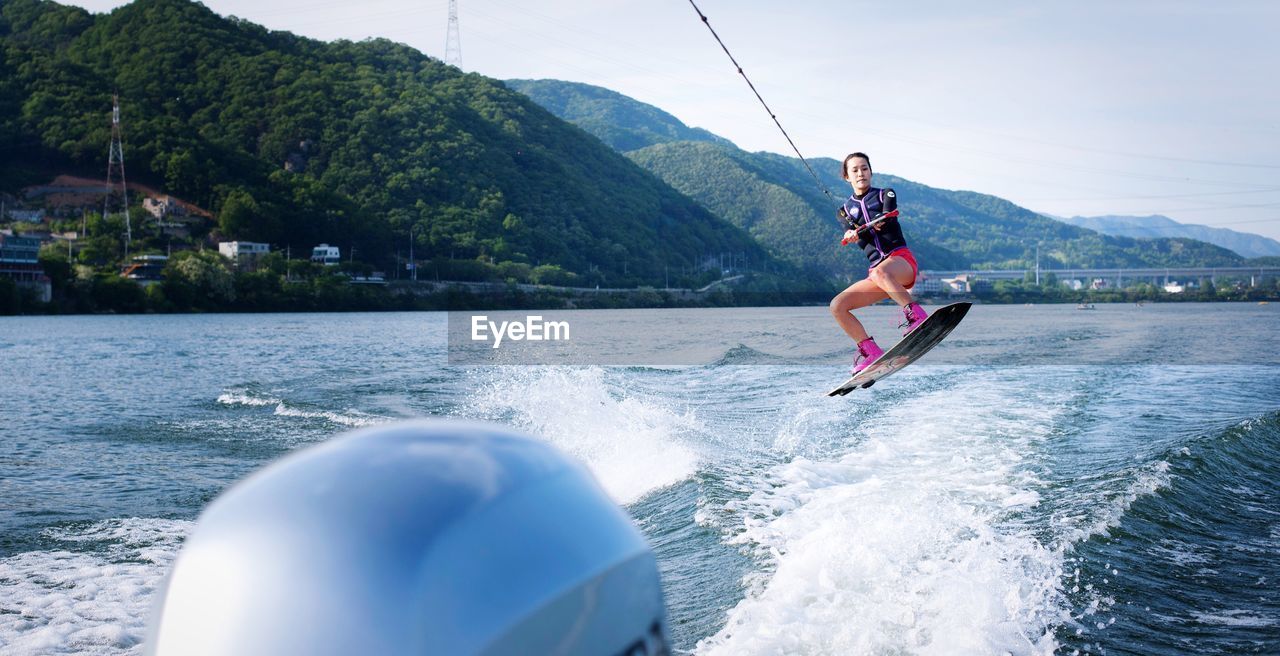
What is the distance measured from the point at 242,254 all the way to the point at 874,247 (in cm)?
8907

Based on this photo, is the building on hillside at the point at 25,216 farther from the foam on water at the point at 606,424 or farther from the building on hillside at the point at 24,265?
the foam on water at the point at 606,424

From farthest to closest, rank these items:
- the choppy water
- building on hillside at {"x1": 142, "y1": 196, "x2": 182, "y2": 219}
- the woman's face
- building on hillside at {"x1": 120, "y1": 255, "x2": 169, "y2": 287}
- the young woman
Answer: building on hillside at {"x1": 142, "y1": 196, "x2": 182, "y2": 219}, building on hillside at {"x1": 120, "y1": 255, "x2": 169, "y2": 287}, the young woman, the woman's face, the choppy water

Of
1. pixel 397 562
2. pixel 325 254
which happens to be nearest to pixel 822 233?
pixel 325 254

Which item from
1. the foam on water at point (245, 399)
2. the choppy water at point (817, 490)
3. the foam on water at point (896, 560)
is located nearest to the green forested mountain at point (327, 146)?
the foam on water at point (245, 399)

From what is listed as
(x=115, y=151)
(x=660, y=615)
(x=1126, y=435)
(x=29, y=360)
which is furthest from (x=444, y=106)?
(x=660, y=615)

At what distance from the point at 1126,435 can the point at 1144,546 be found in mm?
7265

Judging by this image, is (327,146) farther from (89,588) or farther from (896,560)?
(896,560)

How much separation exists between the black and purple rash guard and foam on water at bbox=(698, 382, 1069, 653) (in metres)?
2.45

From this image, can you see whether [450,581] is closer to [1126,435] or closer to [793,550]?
[793,550]

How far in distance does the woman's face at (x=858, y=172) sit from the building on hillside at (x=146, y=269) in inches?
3164

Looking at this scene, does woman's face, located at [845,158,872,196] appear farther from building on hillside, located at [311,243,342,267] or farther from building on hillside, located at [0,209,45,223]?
building on hillside, located at [0,209,45,223]

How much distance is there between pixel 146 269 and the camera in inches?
3204

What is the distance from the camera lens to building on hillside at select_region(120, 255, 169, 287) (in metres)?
79.0

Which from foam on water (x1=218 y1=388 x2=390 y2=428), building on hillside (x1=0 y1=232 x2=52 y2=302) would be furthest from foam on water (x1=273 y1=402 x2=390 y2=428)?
building on hillside (x1=0 y1=232 x2=52 y2=302)
